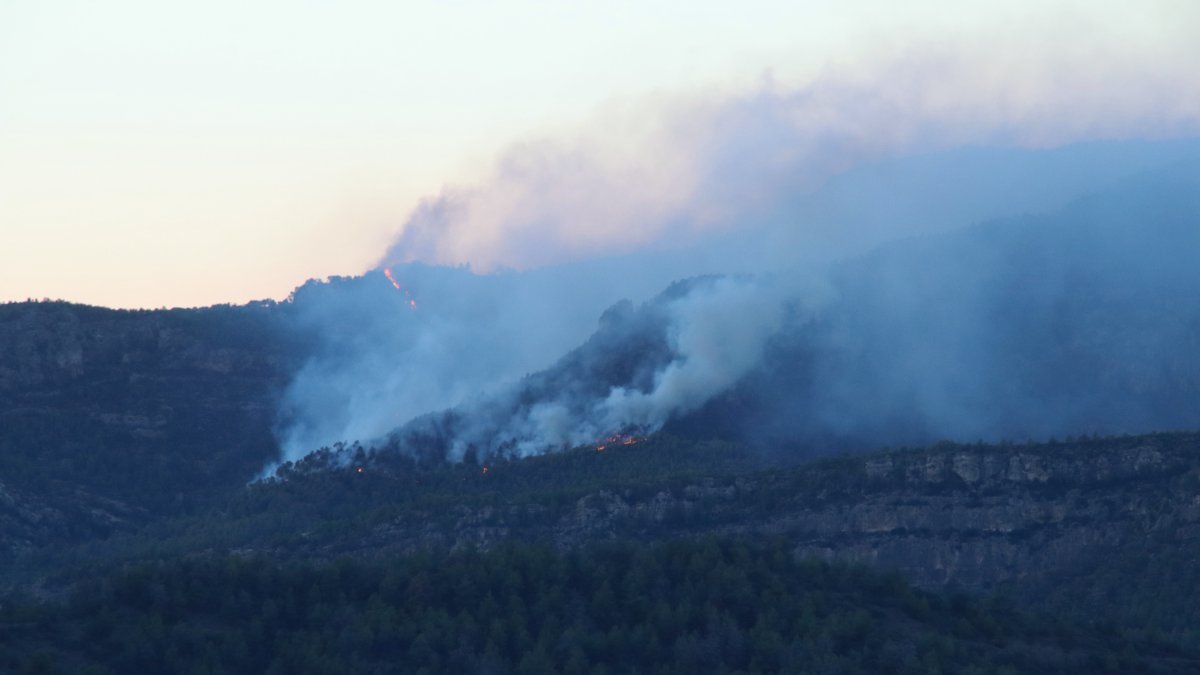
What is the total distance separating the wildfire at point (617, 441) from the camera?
17012 centimetres

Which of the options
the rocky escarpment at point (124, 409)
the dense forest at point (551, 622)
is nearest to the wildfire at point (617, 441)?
the rocky escarpment at point (124, 409)

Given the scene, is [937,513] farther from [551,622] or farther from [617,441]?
[551,622]

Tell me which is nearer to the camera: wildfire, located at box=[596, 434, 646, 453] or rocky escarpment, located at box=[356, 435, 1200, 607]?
rocky escarpment, located at box=[356, 435, 1200, 607]

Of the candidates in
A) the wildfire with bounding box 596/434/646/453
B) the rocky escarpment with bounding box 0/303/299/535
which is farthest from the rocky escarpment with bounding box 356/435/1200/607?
the rocky escarpment with bounding box 0/303/299/535

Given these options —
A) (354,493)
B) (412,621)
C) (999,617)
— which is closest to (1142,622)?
(999,617)

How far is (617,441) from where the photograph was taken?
173 meters

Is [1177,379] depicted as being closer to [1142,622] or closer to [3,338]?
[1142,622]

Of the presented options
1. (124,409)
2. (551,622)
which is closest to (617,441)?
(124,409)

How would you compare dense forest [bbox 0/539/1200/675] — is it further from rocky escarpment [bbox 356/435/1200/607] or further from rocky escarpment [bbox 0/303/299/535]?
rocky escarpment [bbox 0/303/299/535]

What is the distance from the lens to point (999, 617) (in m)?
111

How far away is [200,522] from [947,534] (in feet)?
160

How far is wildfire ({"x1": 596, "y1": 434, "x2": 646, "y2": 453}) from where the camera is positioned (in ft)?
558

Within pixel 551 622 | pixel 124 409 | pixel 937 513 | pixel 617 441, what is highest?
pixel 124 409

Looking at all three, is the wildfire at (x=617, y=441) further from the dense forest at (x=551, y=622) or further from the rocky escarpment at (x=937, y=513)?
the dense forest at (x=551, y=622)
